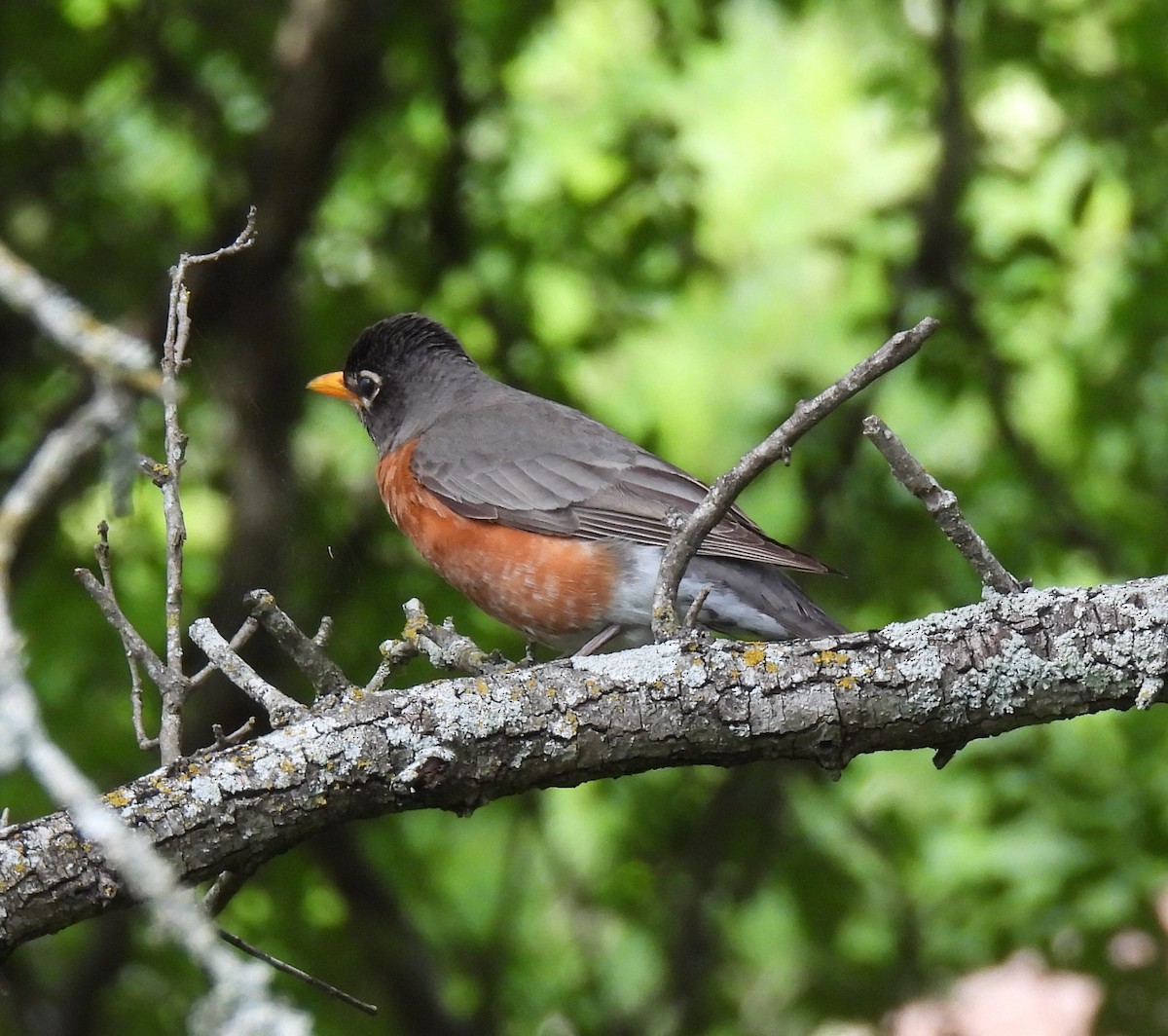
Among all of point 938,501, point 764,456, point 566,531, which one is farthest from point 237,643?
point 566,531

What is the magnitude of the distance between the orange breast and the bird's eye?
906 millimetres

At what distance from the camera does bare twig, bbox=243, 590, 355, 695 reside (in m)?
2.51

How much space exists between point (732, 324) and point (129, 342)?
→ 635cm

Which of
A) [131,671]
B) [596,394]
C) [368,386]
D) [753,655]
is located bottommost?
[131,671]

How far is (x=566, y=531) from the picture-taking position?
3.88 metres

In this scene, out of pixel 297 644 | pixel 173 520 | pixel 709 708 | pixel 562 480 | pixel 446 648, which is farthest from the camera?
pixel 562 480

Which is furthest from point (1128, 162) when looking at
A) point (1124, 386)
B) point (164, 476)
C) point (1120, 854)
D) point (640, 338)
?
point (164, 476)

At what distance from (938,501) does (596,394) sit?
11.5 ft

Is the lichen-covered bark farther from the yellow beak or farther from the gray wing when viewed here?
the yellow beak

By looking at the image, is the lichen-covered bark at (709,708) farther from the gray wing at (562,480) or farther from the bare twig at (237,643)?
the gray wing at (562,480)

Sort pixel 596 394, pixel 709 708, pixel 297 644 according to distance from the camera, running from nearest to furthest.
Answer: pixel 709 708 < pixel 297 644 < pixel 596 394

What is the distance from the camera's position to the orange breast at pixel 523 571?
12.3 ft

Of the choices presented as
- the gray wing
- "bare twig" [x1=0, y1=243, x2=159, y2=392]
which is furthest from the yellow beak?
"bare twig" [x1=0, y1=243, x2=159, y2=392]

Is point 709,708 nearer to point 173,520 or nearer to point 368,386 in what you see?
point 173,520
